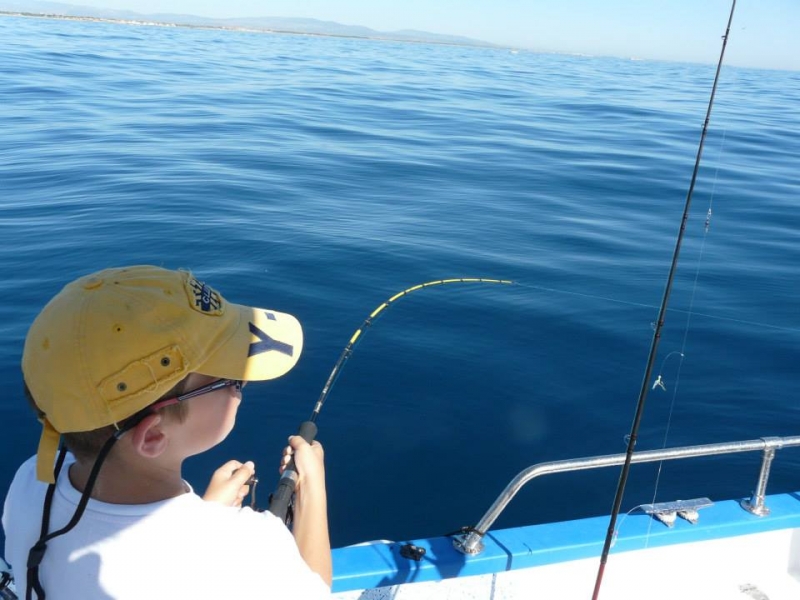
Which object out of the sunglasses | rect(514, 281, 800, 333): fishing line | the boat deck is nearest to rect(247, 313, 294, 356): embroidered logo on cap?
the sunglasses

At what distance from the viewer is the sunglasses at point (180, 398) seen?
1132 millimetres

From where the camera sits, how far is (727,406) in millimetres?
4059

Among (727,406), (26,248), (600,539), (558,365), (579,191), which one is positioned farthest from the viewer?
(579,191)

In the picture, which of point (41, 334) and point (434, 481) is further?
point (434, 481)

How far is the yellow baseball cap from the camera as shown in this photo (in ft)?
3.61

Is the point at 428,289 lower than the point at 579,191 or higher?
lower

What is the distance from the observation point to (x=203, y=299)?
1275mm

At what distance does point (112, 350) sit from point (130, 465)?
7.6 inches

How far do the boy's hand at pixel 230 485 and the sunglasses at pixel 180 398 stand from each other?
513 millimetres

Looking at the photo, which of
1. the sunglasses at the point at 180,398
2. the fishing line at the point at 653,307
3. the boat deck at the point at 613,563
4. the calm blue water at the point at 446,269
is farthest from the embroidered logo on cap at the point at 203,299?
the fishing line at the point at 653,307

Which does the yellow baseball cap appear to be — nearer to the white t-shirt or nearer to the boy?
the boy

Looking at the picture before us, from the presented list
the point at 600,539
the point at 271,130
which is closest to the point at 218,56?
the point at 271,130

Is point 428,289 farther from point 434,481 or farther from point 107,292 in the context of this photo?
point 107,292

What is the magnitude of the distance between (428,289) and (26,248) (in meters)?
3.24
